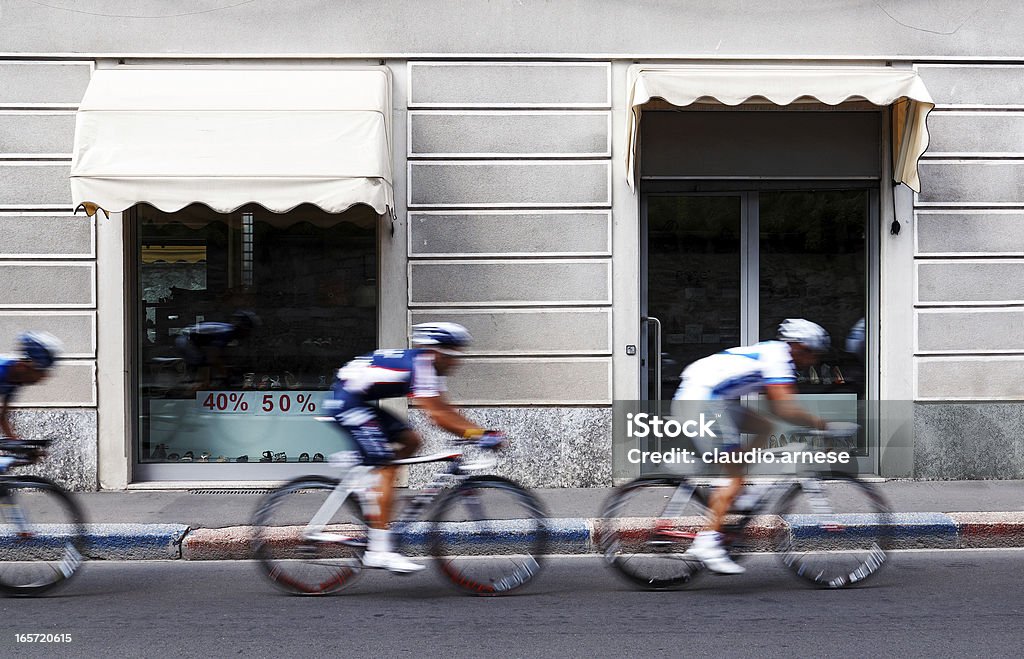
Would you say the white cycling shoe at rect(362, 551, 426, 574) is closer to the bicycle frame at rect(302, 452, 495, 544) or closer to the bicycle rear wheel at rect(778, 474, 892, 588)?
the bicycle frame at rect(302, 452, 495, 544)

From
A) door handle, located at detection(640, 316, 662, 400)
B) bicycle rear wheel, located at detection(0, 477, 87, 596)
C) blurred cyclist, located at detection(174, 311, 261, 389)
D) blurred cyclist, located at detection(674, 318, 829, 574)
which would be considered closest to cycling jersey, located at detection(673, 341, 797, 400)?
blurred cyclist, located at detection(674, 318, 829, 574)

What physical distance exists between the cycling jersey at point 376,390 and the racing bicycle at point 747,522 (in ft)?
4.34

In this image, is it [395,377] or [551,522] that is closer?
[395,377]

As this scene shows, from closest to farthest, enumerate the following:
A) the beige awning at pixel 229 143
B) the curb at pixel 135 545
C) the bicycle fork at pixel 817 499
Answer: the bicycle fork at pixel 817 499, the curb at pixel 135 545, the beige awning at pixel 229 143

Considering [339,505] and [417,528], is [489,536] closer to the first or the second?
[417,528]

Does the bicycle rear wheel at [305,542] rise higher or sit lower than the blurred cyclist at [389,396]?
lower

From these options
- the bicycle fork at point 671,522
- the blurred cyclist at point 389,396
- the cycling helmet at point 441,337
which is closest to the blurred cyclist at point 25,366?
the blurred cyclist at point 389,396

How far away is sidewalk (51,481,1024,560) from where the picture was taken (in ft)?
23.2

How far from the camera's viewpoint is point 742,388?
581 cm

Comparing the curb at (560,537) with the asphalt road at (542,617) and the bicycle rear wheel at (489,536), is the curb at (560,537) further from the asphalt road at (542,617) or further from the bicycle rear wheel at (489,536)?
the bicycle rear wheel at (489,536)

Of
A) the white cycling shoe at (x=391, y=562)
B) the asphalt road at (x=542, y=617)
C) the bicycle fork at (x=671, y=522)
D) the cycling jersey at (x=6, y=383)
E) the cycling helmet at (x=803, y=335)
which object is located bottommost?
the asphalt road at (x=542, y=617)

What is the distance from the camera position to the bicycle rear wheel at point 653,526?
5.88 meters

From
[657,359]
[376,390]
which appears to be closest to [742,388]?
[376,390]

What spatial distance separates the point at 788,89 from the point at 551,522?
13.5 ft
